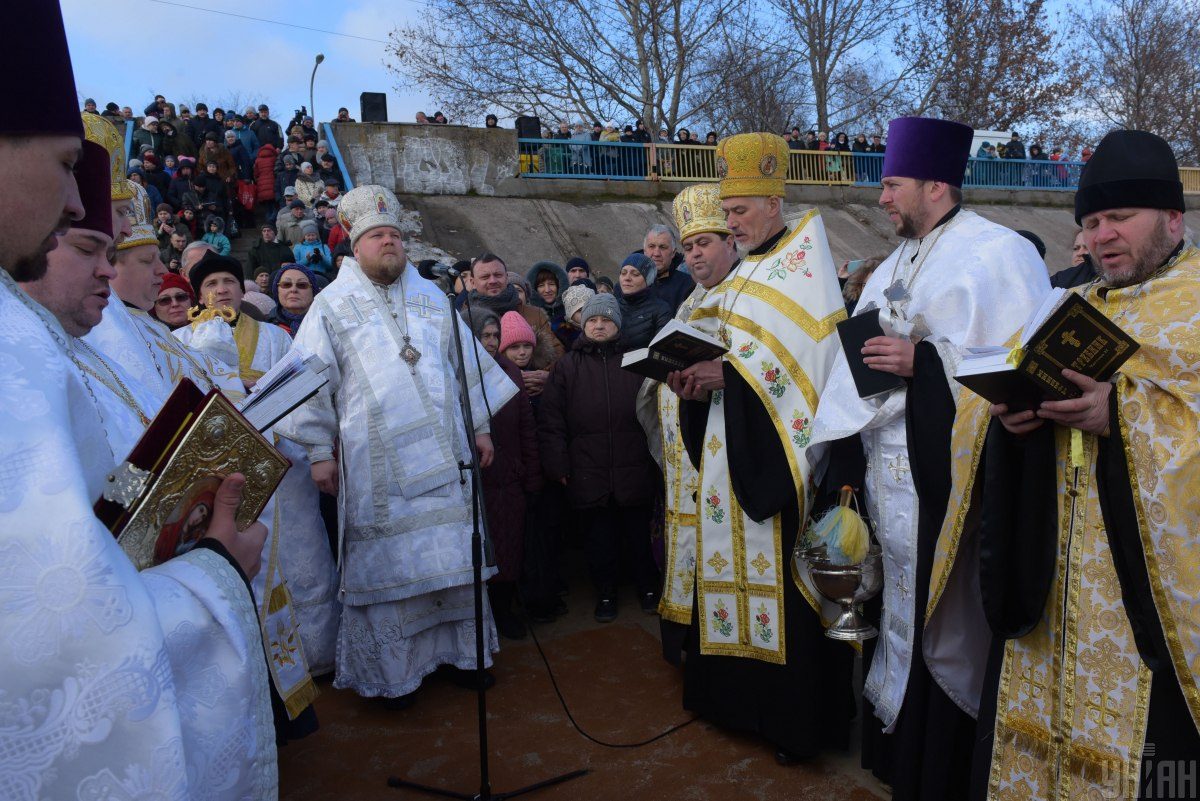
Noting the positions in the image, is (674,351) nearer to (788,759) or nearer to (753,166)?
(753,166)

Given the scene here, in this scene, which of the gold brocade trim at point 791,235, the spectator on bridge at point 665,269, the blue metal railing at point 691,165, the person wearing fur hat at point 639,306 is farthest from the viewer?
the blue metal railing at point 691,165

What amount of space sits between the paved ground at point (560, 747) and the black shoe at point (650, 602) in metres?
0.56

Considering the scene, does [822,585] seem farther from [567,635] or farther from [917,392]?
[567,635]

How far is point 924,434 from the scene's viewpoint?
10.2ft

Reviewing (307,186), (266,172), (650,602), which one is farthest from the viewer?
(266,172)

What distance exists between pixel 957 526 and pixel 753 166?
71.9 inches

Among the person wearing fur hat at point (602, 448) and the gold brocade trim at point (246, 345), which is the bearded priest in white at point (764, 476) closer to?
the person wearing fur hat at point (602, 448)

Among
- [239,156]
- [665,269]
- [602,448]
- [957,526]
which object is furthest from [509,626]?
[239,156]

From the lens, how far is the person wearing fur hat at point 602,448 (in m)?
5.52

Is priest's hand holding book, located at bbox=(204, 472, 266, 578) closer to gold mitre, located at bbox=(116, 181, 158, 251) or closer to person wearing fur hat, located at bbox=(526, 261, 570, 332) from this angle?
gold mitre, located at bbox=(116, 181, 158, 251)

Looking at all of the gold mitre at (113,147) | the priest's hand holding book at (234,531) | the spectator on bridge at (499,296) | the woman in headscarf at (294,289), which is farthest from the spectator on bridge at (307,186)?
the priest's hand holding book at (234,531)

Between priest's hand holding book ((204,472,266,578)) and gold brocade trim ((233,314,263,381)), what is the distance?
130 inches

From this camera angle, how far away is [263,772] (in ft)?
5.37

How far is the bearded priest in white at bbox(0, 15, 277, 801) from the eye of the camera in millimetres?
1200
